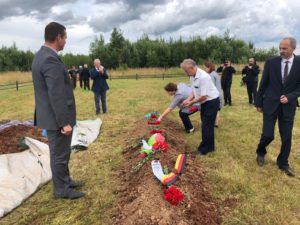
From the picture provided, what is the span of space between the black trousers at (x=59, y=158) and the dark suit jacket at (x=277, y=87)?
126 inches

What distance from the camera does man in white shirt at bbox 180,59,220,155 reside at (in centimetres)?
543

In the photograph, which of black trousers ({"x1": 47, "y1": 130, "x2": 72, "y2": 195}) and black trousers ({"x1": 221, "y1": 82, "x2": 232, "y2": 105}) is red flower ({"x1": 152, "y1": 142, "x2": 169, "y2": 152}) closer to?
black trousers ({"x1": 47, "y1": 130, "x2": 72, "y2": 195})

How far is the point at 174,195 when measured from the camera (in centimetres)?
366

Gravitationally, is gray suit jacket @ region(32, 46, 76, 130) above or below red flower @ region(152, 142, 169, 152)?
above

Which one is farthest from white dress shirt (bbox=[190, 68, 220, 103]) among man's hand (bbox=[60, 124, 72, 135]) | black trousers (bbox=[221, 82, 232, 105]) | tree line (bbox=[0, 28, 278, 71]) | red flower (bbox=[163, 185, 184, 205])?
tree line (bbox=[0, 28, 278, 71])

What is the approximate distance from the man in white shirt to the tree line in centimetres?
3346

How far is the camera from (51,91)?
350 cm

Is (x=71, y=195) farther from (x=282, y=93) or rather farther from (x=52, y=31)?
(x=282, y=93)

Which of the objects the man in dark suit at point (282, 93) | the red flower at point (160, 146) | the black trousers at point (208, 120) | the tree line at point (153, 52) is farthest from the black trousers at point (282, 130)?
the tree line at point (153, 52)

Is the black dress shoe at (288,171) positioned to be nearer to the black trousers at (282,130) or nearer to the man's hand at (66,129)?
the black trousers at (282,130)

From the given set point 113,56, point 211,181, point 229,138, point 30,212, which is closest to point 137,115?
point 229,138

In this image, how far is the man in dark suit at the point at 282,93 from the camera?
4574 millimetres

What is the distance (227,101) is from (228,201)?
8.64m

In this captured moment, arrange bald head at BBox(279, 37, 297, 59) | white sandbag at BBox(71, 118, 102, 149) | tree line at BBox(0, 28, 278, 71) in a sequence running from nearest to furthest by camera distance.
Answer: bald head at BBox(279, 37, 297, 59) < white sandbag at BBox(71, 118, 102, 149) < tree line at BBox(0, 28, 278, 71)
